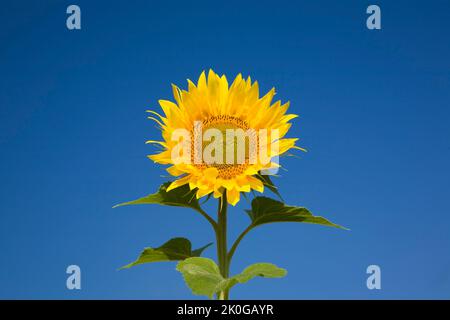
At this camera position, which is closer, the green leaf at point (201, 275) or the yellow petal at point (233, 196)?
the green leaf at point (201, 275)

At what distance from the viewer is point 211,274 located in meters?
2.09

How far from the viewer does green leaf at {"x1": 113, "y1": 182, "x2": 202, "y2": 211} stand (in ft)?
7.79

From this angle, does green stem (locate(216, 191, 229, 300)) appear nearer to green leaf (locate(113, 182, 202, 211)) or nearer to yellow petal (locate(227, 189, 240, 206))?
yellow petal (locate(227, 189, 240, 206))

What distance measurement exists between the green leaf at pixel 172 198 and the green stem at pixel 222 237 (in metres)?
0.15

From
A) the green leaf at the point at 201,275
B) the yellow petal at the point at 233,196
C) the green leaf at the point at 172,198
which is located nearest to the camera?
the green leaf at the point at 201,275

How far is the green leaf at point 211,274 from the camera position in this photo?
6.59ft

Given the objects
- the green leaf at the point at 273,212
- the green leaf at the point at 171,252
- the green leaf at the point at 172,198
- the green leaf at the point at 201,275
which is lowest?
the green leaf at the point at 201,275

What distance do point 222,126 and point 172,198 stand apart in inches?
16.0

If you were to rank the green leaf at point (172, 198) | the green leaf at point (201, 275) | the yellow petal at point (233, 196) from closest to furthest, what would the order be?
the green leaf at point (201, 275)
the yellow petal at point (233, 196)
the green leaf at point (172, 198)

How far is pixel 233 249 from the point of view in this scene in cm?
225

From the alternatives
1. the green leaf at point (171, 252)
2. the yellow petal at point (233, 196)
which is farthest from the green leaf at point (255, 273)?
the green leaf at point (171, 252)

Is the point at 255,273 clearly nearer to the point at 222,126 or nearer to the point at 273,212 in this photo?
the point at 273,212

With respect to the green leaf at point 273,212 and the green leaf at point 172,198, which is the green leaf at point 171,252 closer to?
the green leaf at point 172,198

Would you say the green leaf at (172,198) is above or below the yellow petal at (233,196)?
above
